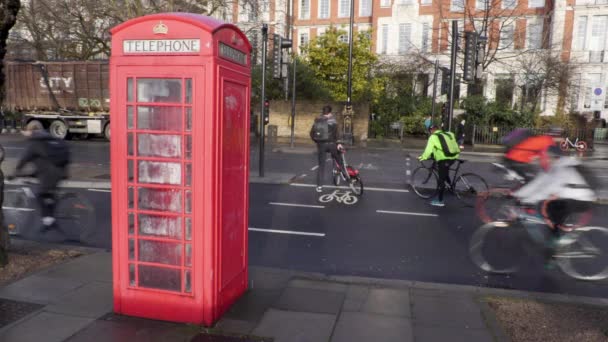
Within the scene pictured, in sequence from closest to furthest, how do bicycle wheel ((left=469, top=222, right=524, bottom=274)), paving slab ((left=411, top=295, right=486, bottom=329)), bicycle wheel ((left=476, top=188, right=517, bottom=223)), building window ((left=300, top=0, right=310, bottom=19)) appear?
paving slab ((left=411, top=295, right=486, bottom=329)) → bicycle wheel ((left=469, top=222, right=524, bottom=274)) → bicycle wheel ((left=476, top=188, right=517, bottom=223)) → building window ((left=300, top=0, right=310, bottom=19))

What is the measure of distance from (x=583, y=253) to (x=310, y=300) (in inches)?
123

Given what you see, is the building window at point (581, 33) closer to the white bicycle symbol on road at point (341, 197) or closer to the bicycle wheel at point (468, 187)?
the bicycle wheel at point (468, 187)

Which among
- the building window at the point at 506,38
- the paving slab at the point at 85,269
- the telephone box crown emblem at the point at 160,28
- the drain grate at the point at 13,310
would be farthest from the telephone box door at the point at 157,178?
the building window at the point at 506,38

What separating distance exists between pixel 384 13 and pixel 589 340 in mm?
42408

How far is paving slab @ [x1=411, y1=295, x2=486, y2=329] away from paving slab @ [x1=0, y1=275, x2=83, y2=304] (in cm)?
319

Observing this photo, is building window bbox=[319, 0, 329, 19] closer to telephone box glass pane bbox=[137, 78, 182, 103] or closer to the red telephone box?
the red telephone box

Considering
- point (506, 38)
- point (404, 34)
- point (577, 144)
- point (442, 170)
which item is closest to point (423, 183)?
point (442, 170)

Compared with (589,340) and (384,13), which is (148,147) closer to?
(589,340)

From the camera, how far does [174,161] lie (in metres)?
3.72

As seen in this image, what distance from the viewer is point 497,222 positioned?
575cm

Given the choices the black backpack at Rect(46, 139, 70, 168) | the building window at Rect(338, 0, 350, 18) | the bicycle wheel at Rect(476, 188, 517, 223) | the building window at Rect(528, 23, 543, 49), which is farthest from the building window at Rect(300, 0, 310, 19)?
the black backpack at Rect(46, 139, 70, 168)

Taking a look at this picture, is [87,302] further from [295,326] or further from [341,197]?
[341,197]

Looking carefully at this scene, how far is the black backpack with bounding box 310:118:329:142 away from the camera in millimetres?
10812

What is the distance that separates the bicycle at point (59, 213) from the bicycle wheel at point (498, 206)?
5.27 metres
